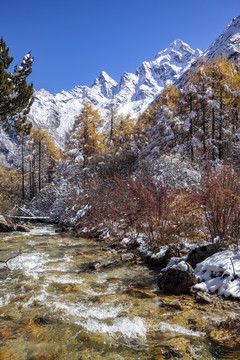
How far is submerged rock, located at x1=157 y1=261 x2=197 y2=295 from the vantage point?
471 cm

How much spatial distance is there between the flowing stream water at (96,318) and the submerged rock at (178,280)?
0.25 meters

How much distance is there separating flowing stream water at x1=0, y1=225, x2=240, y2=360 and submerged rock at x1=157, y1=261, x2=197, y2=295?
249mm

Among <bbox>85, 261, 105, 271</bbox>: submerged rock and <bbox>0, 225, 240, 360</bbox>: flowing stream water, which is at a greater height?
<bbox>0, 225, 240, 360</bbox>: flowing stream water

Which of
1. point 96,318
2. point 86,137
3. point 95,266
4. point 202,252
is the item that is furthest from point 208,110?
point 96,318

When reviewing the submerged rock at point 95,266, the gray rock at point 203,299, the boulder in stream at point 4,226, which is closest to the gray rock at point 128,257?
the submerged rock at point 95,266

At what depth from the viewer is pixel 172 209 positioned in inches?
273

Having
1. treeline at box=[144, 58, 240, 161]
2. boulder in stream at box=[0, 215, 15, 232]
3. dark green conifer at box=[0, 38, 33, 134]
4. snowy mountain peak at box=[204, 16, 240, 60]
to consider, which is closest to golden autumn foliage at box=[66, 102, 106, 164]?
treeline at box=[144, 58, 240, 161]

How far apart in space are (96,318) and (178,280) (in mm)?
1876

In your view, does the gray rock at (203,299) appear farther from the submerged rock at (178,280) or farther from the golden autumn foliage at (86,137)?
the golden autumn foliage at (86,137)

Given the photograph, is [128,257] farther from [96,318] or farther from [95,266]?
[96,318]

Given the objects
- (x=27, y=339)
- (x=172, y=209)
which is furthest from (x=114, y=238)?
(x=27, y=339)

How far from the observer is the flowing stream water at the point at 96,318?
2.91 meters

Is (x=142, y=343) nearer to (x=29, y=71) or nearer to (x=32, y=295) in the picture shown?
(x=32, y=295)

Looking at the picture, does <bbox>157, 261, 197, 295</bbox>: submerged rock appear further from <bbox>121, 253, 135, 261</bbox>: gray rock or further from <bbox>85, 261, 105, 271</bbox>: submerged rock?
<bbox>121, 253, 135, 261</bbox>: gray rock
